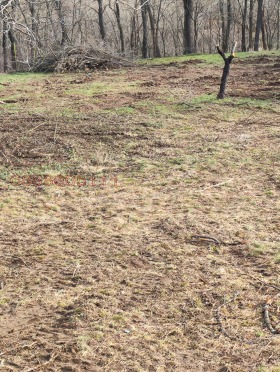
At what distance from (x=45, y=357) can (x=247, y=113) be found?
640cm

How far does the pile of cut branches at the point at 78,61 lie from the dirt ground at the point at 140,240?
7.21m

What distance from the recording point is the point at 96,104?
9.02 m

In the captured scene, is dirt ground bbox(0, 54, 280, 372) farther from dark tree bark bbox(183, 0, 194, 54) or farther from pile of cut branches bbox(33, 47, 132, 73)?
dark tree bark bbox(183, 0, 194, 54)

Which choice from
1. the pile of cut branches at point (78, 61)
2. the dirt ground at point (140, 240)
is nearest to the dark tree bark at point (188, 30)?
the pile of cut branches at point (78, 61)

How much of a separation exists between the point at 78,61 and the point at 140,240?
12.2 meters

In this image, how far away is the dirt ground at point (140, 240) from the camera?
2611mm

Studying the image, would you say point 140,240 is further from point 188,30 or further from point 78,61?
point 188,30

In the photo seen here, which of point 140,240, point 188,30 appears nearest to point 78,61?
point 188,30

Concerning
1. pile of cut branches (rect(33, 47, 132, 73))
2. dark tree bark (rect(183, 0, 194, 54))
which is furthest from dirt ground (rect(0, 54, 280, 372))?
dark tree bark (rect(183, 0, 194, 54))

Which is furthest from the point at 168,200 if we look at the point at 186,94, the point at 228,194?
the point at 186,94

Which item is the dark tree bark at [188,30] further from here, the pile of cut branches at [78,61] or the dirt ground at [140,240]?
the dirt ground at [140,240]

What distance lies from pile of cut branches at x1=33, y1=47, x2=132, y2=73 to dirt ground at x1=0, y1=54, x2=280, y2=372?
7205mm

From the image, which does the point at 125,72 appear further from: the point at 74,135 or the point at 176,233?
the point at 176,233

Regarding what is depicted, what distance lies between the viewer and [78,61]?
15.2m
